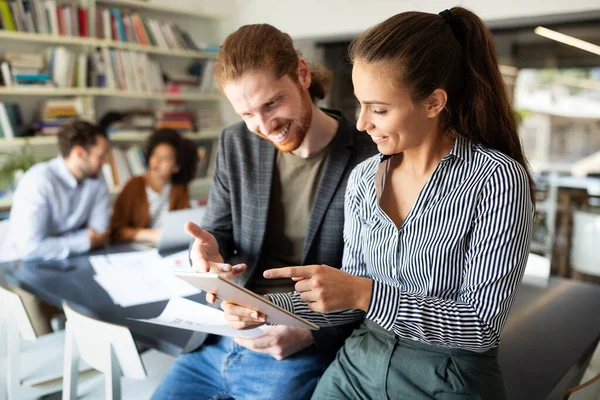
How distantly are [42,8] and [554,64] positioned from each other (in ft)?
11.6

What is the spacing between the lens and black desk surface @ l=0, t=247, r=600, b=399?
1.46 metres

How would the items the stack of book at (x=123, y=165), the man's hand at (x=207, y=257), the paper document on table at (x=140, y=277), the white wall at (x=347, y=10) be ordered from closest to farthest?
the man's hand at (x=207, y=257) < the paper document on table at (x=140, y=277) < the white wall at (x=347, y=10) < the stack of book at (x=123, y=165)

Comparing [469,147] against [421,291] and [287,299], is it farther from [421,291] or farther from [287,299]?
[287,299]

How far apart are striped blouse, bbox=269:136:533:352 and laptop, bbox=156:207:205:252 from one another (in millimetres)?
1473

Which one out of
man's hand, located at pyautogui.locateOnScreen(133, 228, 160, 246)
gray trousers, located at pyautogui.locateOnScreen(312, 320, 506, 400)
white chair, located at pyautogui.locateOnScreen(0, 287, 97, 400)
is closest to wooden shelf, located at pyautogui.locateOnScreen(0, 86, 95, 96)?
man's hand, located at pyautogui.locateOnScreen(133, 228, 160, 246)

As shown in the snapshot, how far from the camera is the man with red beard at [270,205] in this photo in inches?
57.5

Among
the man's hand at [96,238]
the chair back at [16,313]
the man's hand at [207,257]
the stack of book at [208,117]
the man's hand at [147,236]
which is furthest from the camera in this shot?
the stack of book at [208,117]

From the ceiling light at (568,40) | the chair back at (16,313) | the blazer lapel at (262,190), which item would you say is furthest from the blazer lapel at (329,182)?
the ceiling light at (568,40)

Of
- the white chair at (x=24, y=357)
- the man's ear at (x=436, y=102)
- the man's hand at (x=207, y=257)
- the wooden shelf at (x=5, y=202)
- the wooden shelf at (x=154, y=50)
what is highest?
the wooden shelf at (x=154, y=50)

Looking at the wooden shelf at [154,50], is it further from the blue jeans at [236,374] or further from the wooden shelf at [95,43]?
the blue jeans at [236,374]

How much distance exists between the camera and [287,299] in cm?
133

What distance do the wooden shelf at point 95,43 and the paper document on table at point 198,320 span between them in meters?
2.97

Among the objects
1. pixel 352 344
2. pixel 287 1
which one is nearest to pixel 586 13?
pixel 287 1

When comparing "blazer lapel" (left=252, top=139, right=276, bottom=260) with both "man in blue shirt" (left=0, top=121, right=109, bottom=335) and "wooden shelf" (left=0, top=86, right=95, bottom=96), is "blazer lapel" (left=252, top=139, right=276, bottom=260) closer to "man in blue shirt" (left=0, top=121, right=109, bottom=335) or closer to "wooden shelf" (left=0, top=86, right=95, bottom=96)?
"man in blue shirt" (left=0, top=121, right=109, bottom=335)
